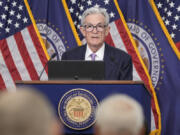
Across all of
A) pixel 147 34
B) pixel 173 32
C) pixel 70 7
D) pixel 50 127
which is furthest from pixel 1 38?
pixel 50 127

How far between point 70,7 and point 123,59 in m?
2.31

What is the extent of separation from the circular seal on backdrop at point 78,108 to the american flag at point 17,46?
123 inches

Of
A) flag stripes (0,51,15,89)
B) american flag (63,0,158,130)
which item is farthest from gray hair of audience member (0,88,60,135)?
flag stripes (0,51,15,89)

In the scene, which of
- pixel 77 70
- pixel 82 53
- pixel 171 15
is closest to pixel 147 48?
pixel 171 15

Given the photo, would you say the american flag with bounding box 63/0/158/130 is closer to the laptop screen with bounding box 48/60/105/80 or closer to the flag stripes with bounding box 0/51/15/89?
the flag stripes with bounding box 0/51/15/89

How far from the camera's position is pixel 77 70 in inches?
127

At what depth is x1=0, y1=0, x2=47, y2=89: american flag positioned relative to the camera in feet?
19.9

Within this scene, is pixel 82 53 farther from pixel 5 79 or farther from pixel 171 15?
pixel 5 79

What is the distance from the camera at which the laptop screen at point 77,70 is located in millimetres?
3219

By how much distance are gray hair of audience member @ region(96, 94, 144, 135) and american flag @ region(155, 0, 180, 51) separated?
193 inches

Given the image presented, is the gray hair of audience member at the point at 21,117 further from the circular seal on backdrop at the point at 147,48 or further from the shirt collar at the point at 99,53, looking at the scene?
the circular seal on backdrop at the point at 147,48

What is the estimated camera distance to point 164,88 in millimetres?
5699

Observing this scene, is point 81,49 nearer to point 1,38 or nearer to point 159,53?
point 159,53

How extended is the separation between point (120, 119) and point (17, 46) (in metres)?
5.38
